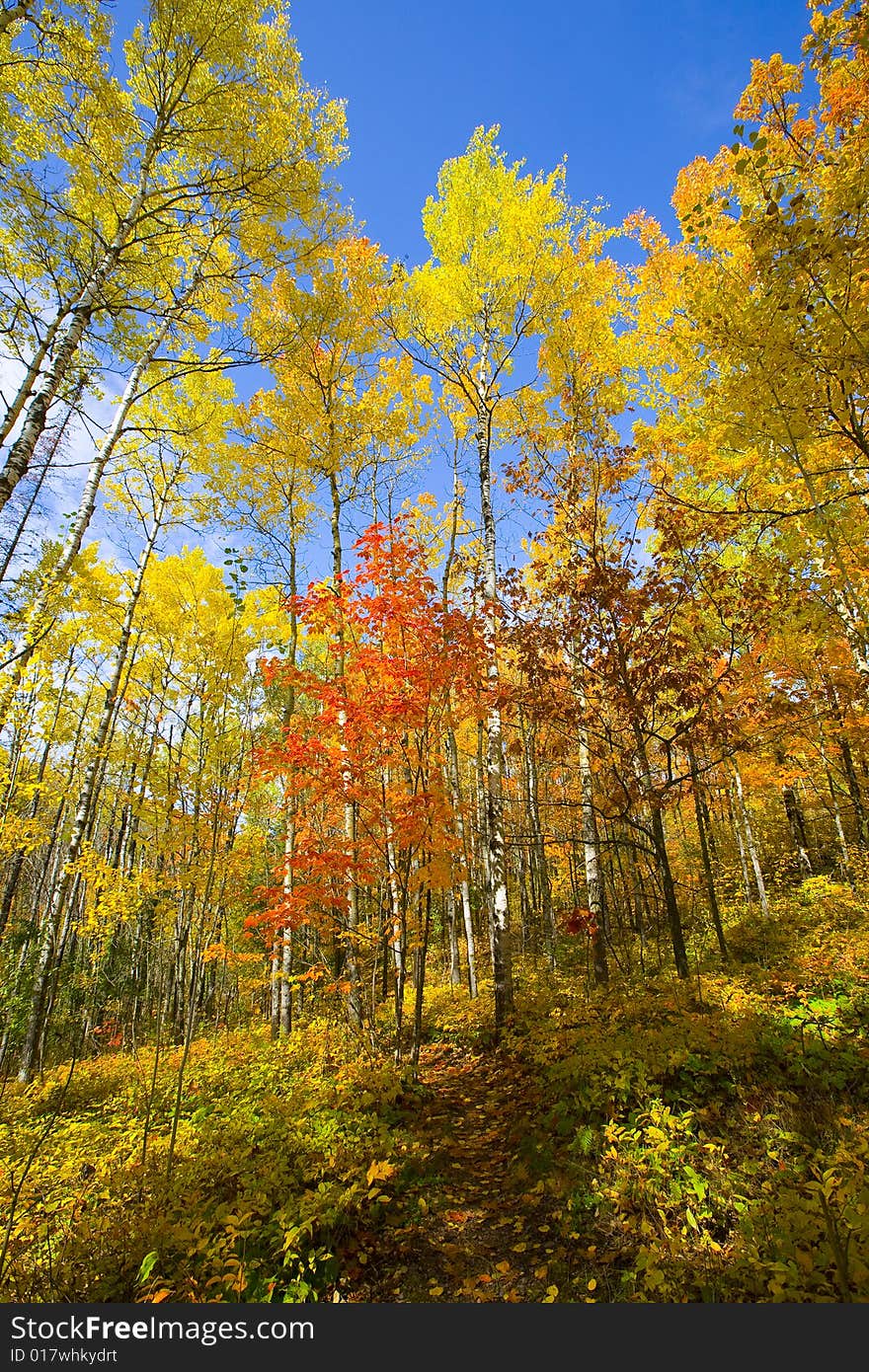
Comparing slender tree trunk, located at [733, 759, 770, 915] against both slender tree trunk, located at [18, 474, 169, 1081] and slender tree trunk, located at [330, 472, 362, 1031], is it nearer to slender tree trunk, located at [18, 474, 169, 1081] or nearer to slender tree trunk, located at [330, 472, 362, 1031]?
slender tree trunk, located at [330, 472, 362, 1031]

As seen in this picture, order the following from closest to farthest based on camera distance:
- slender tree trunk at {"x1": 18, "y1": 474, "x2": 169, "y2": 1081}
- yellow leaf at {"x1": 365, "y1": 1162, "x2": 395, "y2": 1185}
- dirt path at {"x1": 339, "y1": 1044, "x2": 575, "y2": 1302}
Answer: dirt path at {"x1": 339, "y1": 1044, "x2": 575, "y2": 1302} → yellow leaf at {"x1": 365, "y1": 1162, "x2": 395, "y2": 1185} → slender tree trunk at {"x1": 18, "y1": 474, "x2": 169, "y2": 1081}

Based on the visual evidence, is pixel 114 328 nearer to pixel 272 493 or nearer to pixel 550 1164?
pixel 272 493

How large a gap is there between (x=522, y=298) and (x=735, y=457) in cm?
423

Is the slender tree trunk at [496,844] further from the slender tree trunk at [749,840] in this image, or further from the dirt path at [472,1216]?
the slender tree trunk at [749,840]

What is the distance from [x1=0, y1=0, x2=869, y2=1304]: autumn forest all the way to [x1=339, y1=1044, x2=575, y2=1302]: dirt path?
0.03m

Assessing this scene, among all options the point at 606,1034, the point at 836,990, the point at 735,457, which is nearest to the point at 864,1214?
the point at 606,1034

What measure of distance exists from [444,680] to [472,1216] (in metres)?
4.39

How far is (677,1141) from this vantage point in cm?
342

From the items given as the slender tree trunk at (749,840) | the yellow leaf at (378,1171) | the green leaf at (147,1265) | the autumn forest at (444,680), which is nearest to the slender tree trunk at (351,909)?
the autumn forest at (444,680)

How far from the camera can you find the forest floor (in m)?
2.64

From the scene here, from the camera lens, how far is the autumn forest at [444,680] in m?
3.17

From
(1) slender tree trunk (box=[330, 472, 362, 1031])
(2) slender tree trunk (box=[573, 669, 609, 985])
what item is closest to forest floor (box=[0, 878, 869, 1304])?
(1) slender tree trunk (box=[330, 472, 362, 1031])

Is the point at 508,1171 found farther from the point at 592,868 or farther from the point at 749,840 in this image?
the point at 749,840

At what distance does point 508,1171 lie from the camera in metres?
4.07
